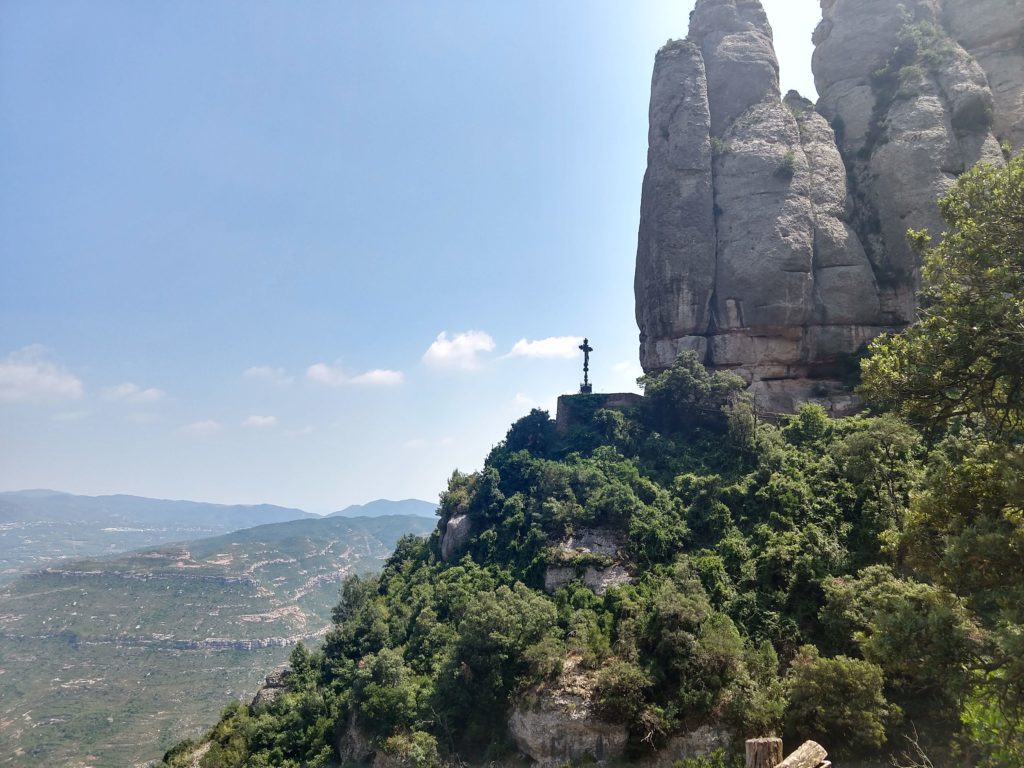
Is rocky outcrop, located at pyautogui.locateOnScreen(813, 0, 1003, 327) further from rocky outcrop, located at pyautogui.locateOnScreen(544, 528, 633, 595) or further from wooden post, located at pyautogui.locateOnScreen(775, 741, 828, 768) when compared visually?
wooden post, located at pyautogui.locateOnScreen(775, 741, 828, 768)

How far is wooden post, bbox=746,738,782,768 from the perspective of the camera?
646cm

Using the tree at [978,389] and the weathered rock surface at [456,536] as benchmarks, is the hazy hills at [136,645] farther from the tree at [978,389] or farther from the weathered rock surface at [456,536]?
the tree at [978,389]

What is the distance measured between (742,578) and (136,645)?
103m

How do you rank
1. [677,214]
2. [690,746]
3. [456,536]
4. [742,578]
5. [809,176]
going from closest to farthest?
[690,746]
[742,578]
[456,536]
[809,176]
[677,214]

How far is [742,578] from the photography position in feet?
71.2

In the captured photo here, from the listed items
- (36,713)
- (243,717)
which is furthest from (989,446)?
(36,713)

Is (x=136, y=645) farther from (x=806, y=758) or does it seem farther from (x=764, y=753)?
(x=806, y=758)

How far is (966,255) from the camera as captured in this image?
377 inches

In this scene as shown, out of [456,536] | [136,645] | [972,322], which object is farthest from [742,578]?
[136,645]

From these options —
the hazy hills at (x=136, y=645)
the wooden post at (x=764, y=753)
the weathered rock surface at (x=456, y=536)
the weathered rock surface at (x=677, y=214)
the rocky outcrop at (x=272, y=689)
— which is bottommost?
the hazy hills at (x=136, y=645)

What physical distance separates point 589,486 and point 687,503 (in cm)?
489

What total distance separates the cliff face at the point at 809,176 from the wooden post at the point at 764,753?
32.1 metres

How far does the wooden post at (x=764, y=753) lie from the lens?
6463 mm

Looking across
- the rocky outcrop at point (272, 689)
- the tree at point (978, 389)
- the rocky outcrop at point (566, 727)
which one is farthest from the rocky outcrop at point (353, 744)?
the tree at point (978, 389)
